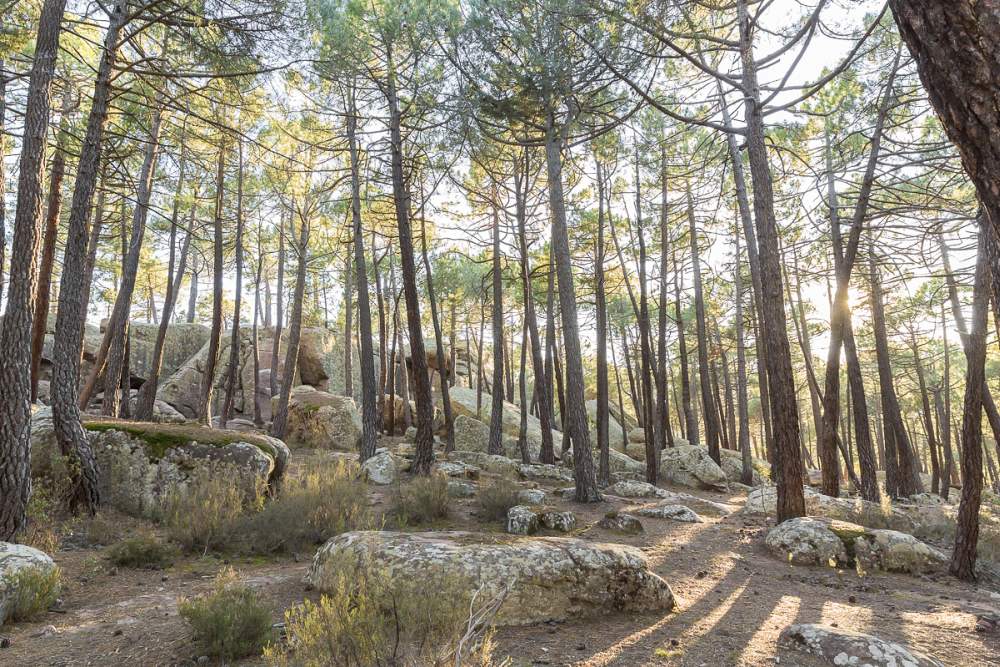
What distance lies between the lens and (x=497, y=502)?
7574 mm

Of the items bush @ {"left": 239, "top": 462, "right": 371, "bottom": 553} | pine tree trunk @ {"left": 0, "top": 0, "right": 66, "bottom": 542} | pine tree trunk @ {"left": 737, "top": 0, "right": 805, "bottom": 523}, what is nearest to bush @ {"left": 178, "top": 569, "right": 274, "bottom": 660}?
bush @ {"left": 239, "top": 462, "right": 371, "bottom": 553}

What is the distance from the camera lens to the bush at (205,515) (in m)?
5.24

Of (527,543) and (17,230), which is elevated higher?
(17,230)

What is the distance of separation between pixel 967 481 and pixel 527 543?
516 centimetres

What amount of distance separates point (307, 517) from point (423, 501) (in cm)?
191

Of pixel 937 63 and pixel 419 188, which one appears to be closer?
pixel 937 63

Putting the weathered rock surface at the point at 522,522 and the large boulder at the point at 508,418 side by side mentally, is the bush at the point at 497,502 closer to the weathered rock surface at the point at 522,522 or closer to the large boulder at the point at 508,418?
the weathered rock surface at the point at 522,522

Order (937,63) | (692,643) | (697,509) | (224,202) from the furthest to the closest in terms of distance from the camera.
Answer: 1. (224,202)
2. (697,509)
3. (692,643)
4. (937,63)

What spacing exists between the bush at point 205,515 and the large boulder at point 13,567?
143cm

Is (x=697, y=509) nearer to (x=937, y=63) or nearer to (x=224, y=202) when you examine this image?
(x=937, y=63)

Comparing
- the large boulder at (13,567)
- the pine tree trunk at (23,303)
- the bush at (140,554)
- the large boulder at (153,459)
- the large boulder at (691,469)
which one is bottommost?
the large boulder at (691,469)

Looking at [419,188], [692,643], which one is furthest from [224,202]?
[692,643]

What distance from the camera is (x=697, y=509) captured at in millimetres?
9898

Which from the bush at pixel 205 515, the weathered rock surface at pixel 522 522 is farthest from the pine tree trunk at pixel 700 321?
the bush at pixel 205 515
